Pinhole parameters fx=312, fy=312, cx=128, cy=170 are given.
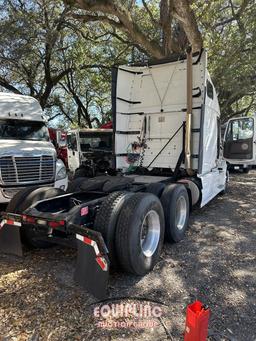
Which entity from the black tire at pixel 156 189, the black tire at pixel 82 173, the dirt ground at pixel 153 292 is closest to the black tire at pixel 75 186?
the dirt ground at pixel 153 292

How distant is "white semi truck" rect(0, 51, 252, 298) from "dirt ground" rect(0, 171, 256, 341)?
239mm

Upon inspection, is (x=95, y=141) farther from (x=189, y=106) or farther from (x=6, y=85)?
(x=6, y=85)

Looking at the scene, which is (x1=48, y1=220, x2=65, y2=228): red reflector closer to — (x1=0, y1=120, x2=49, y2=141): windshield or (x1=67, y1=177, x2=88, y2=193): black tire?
(x1=67, y1=177, x2=88, y2=193): black tire

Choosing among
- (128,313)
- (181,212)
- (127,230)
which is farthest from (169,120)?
(128,313)

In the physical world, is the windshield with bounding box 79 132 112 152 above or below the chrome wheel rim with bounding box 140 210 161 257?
above

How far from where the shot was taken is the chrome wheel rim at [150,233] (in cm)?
427

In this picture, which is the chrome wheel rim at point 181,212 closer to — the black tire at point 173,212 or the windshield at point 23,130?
the black tire at point 173,212

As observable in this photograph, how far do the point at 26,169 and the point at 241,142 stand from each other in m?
10.8

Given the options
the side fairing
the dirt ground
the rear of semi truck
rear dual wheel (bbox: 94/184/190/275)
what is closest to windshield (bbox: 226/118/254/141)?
the rear of semi truck

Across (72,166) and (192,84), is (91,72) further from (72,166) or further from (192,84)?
(192,84)

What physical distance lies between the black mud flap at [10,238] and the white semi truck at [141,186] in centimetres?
1

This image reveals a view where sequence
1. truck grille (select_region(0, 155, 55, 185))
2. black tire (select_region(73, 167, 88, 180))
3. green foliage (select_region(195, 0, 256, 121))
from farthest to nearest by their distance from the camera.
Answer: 1. green foliage (select_region(195, 0, 256, 121))
2. black tire (select_region(73, 167, 88, 180))
3. truck grille (select_region(0, 155, 55, 185))

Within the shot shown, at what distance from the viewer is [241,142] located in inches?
567

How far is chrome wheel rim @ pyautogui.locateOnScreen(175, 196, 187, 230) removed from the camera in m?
5.50
